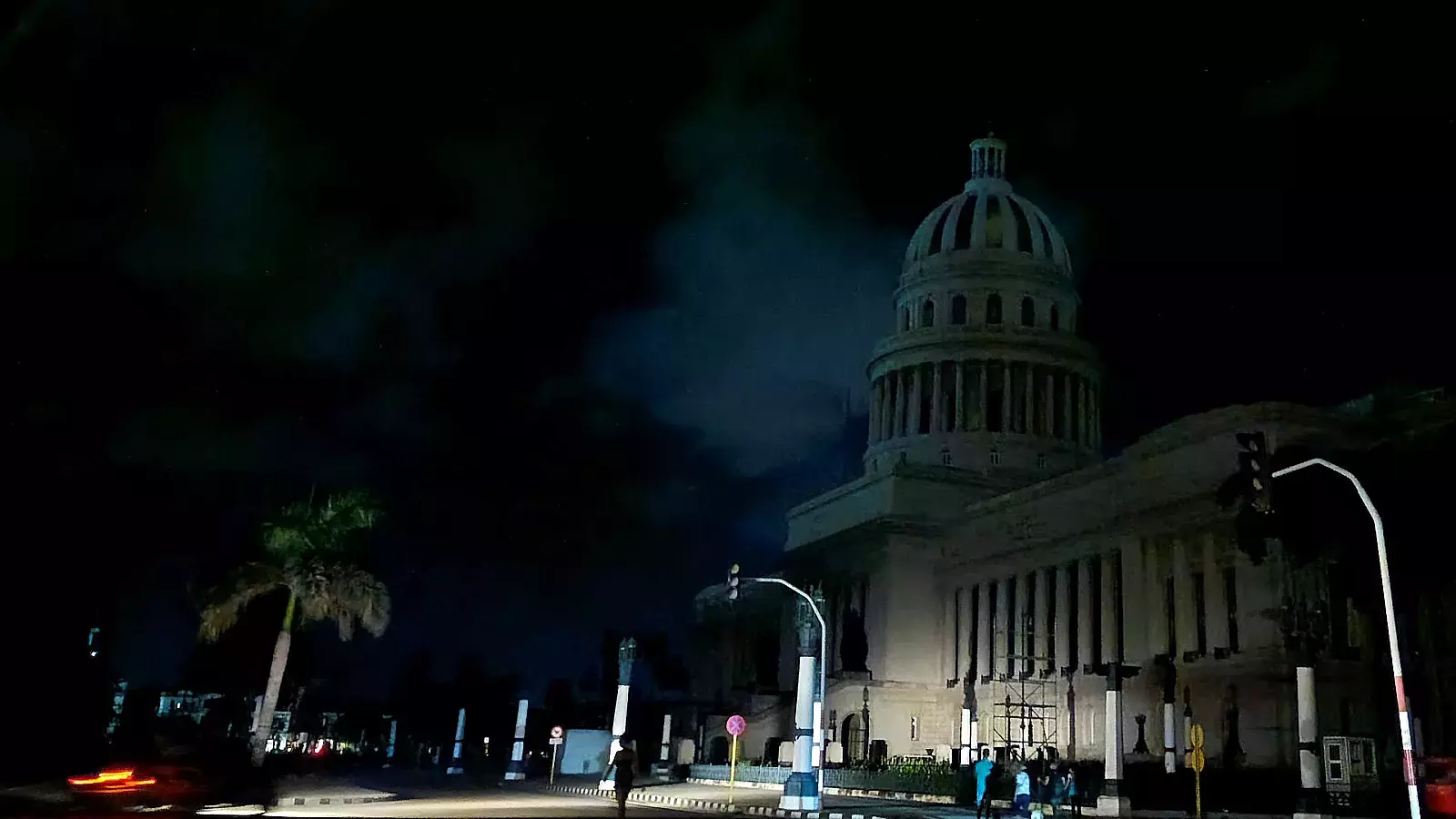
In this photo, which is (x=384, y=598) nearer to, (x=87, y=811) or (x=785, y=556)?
(x=87, y=811)

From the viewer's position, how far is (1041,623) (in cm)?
6131

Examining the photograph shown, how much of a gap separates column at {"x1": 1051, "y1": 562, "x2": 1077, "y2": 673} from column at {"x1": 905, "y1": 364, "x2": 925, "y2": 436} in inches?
929

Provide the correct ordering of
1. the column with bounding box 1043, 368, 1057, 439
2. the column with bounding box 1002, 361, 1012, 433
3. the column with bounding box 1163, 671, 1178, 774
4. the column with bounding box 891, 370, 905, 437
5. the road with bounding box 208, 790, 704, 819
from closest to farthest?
the road with bounding box 208, 790, 704, 819
the column with bounding box 1163, 671, 1178, 774
the column with bounding box 1002, 361, 1012, 433
the column with bounding box 1043, 368, 1057, 439
the column with bounding box 891, 370, 905, 437

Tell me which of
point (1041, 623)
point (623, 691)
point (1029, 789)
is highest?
point (1041, 623)

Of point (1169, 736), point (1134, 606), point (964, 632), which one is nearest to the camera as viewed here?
point (1169, 736)

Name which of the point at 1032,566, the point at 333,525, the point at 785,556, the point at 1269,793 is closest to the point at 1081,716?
the point at 1032,566

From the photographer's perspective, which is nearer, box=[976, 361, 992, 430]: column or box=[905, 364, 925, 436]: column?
box=[976, 361, 992, 430]: column

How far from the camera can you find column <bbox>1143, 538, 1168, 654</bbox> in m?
52.4

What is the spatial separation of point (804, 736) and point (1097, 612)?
32822 mm

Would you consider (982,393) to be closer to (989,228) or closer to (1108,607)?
(989,228)

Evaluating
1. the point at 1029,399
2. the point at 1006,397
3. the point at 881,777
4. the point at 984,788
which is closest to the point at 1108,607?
the point at 881,777

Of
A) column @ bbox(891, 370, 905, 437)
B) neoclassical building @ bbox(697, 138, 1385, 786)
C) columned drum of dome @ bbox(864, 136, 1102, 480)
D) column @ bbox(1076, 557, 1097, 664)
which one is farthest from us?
column @ bbox(891, 370, 905, 437)

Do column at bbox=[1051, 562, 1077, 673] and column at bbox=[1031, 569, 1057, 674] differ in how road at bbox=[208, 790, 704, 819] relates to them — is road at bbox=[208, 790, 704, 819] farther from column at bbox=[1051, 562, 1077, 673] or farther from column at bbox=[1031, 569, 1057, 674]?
column at bbox=[1031, 569, 1057, 674]

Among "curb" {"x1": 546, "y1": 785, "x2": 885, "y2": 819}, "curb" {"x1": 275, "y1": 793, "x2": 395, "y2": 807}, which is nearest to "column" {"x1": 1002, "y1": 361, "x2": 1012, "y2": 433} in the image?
"curb" {"x1": 546, "y1": 785, "x2": 885, "y2": 819}
